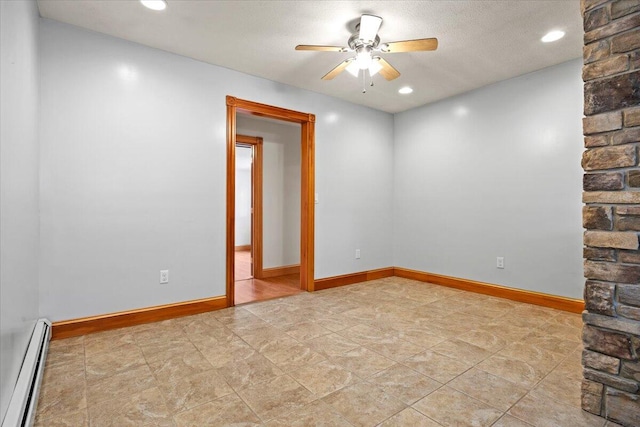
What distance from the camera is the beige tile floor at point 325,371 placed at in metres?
1.58

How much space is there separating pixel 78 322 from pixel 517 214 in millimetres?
4399

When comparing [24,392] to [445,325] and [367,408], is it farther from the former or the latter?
[445,325]

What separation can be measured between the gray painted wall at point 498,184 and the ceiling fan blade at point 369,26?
6.97 feet

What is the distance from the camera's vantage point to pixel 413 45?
2.33 metres

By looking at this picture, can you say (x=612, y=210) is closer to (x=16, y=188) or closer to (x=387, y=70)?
(x=387, y=70)

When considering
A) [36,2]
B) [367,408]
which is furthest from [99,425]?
[36,2]

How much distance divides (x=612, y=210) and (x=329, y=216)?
118 inches

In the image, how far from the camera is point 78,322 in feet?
8.34

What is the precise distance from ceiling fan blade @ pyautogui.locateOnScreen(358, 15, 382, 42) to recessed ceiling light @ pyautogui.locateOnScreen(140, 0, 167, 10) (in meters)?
1.43

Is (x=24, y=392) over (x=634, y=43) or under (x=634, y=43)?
under

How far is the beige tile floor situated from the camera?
158 centimetres

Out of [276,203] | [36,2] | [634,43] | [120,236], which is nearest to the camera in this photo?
[634,43]

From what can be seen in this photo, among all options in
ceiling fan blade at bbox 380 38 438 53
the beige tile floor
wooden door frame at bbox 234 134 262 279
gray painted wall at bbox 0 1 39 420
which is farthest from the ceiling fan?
wooden door frame at bbox 234 134 262 279

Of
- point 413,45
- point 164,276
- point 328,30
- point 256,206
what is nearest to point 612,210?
point 413,45
